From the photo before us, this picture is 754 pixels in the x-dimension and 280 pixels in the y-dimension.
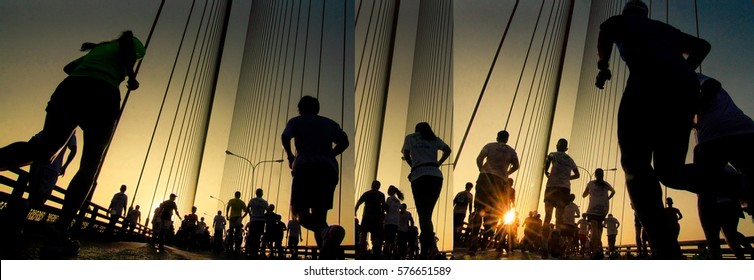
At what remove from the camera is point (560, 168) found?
3.78 metres

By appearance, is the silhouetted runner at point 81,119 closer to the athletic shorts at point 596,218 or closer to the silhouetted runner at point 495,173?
the silhouetted runner at point 495,173

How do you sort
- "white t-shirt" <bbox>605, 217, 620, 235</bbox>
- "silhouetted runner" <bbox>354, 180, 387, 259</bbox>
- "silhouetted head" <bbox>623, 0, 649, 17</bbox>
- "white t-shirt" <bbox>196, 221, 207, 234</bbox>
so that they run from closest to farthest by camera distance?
"silhouetted head" <bbox>623, 0, 649, 17</bbox> → "silhouetted runner" <bbox>354, 180, 387, 259</bbox> → "white t-shirt" <bbox>605, 217, 620, 235</bbox> → "white t-shirt" <bbox>196, 221, 207, 234</bbox>

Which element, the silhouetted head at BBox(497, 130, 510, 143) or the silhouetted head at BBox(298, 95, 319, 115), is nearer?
the silhouetted head at BBox(298, 95, 319, 115)

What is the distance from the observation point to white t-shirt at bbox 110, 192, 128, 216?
20.9ft

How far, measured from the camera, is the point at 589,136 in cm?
454

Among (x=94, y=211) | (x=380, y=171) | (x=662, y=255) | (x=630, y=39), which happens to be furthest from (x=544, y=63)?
(x=94, y=211)

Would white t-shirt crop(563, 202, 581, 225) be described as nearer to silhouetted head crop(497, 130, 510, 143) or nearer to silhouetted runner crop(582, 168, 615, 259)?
silhouetted runner crop(582, 168, 615, 259)

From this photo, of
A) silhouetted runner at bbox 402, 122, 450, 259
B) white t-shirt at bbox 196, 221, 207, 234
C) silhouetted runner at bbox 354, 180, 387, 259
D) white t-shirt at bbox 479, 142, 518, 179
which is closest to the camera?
silhouetted runner at bbox 402, 122, 450, 259

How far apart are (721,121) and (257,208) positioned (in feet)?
14.7

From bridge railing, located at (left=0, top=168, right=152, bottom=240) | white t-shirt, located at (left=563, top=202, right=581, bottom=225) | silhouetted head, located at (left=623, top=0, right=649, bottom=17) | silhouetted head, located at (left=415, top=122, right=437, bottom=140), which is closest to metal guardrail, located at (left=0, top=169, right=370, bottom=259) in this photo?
Result: bridge railing, located at (left=0, top=168, right=152, bottom=240)

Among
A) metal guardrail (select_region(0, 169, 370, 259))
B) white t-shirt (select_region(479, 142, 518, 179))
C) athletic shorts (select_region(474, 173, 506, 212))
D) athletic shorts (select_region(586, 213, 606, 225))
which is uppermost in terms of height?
white t-shirt (select_region(479, 142, 518, 179))

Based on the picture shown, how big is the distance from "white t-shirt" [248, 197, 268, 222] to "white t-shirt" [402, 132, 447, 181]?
2759 millimetres

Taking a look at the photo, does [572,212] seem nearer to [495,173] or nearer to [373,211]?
[495,173]

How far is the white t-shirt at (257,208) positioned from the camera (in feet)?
17.4
